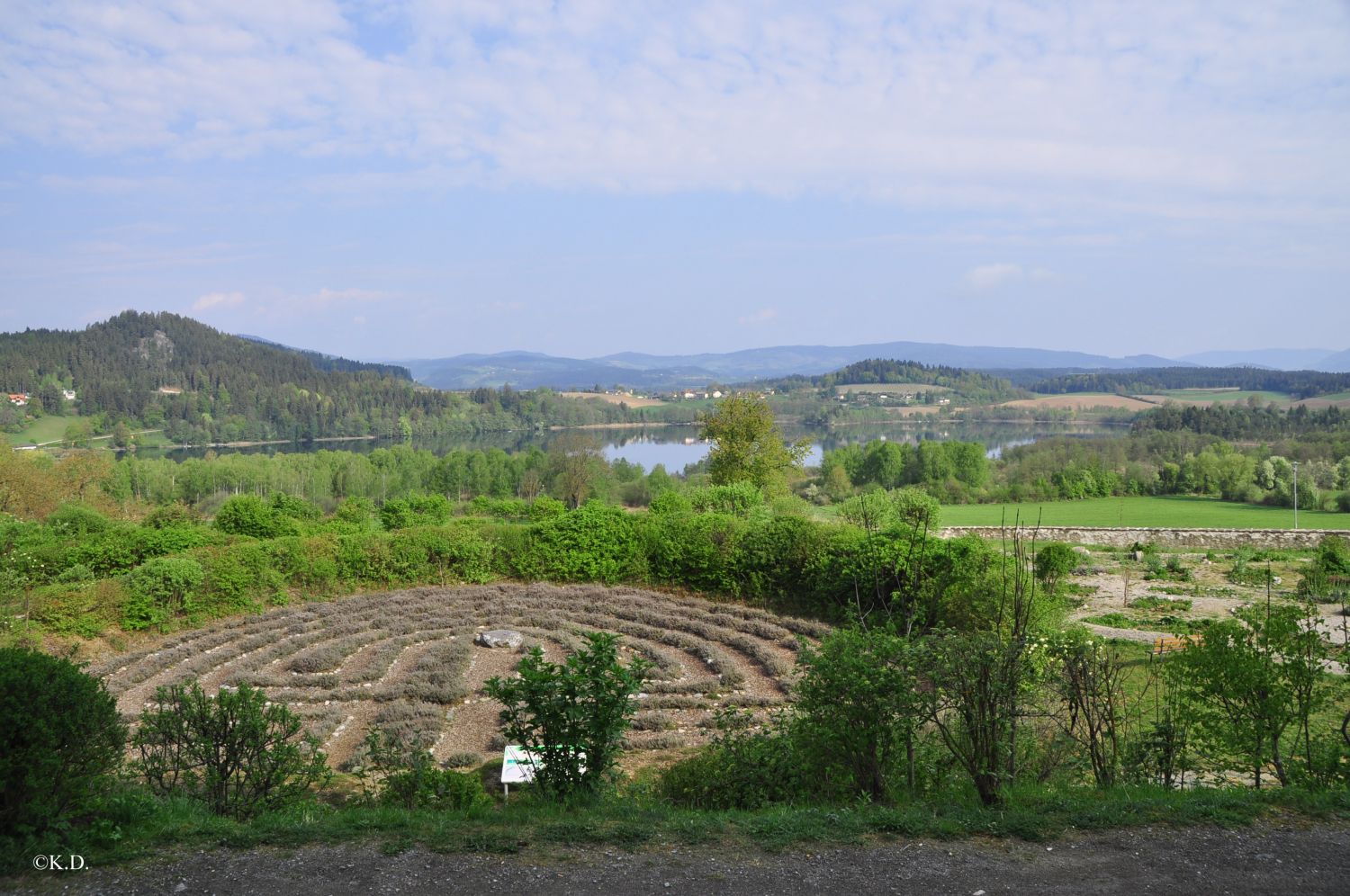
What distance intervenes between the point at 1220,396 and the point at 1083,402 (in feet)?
71.5

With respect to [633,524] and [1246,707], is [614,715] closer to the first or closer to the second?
[1246,707]

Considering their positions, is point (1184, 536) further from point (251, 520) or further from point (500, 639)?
point (251, 520)

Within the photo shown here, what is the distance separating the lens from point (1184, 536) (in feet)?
110

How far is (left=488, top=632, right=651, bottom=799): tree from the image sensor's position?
6070mm

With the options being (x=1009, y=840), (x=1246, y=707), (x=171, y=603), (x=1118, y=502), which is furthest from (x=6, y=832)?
(x=1118, y=502)

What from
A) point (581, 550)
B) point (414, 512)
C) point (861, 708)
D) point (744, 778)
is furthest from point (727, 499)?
point (861, 708)

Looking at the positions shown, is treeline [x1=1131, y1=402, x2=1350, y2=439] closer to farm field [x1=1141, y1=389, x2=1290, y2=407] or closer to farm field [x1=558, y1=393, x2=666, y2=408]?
farm field [x1=1141, y1=389, x2=1290, y2=407]

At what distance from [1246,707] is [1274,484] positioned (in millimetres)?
52045

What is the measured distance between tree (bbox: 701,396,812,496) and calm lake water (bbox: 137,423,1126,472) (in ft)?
193

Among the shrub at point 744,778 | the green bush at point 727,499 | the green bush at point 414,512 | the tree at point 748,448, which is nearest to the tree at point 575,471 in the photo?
the tree at point 748,448

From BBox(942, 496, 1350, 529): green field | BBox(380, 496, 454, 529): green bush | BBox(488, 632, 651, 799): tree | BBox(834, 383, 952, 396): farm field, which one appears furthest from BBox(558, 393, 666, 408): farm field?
BBox(488, 632, 651, 799): tree

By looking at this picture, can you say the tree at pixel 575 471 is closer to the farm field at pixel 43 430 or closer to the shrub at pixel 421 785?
the shrub at pixel 421 785

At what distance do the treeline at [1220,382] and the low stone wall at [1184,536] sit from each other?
118 m

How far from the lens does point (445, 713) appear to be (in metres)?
12.5
